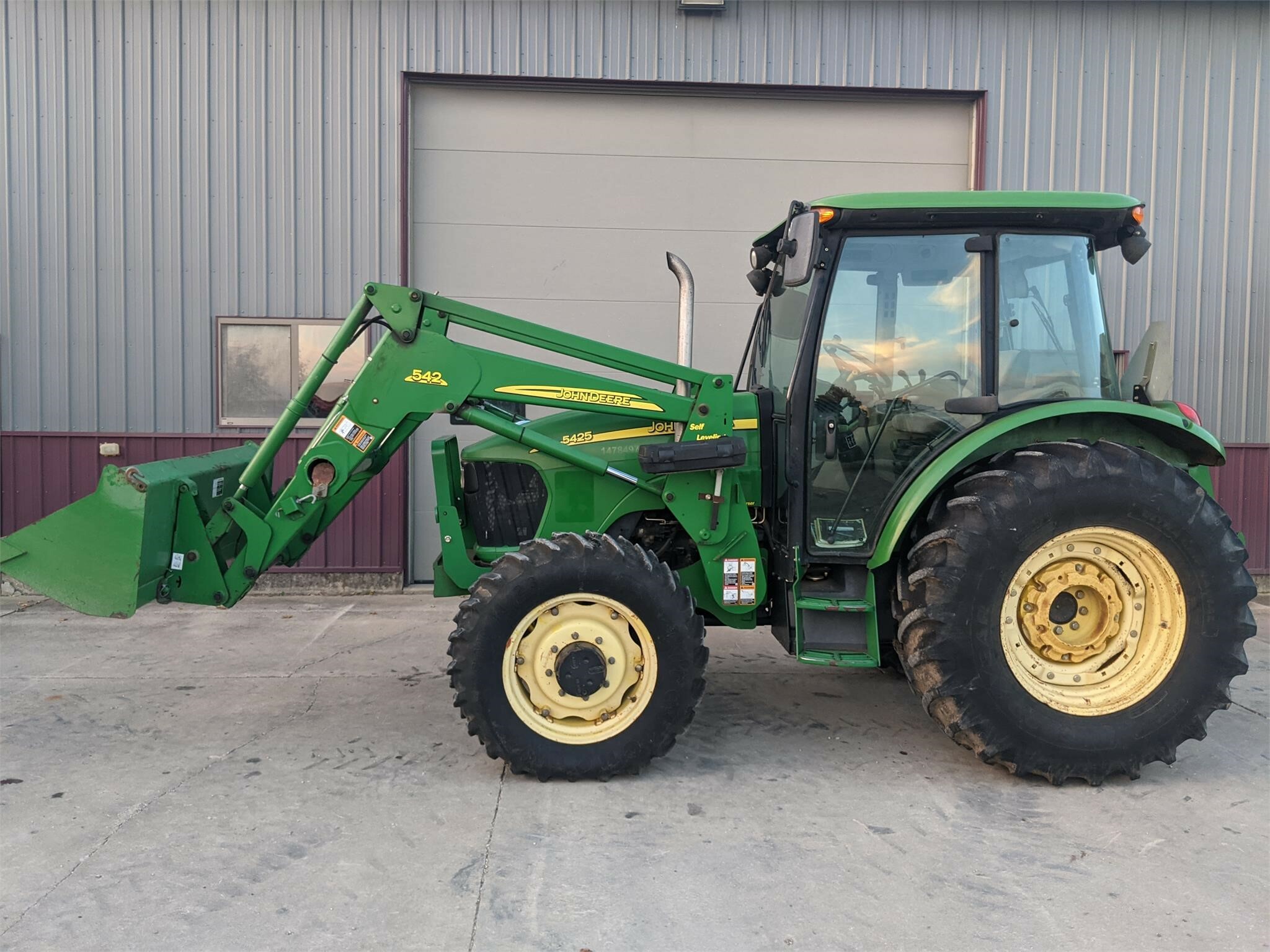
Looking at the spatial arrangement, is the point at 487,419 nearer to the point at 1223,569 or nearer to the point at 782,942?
the point at 782,942

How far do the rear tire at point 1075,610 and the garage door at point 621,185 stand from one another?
4242 mm

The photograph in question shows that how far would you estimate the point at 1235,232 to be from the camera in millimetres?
7516

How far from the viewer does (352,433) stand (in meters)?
3.94

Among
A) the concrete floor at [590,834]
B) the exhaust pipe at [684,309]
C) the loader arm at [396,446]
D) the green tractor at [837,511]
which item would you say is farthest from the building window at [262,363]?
the exhaust pipe at [684,309]

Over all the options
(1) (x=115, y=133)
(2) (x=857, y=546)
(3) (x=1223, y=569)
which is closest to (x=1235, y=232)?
(3) (x=1223, y=569)

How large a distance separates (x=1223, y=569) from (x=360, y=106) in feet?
21.3

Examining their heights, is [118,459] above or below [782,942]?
above

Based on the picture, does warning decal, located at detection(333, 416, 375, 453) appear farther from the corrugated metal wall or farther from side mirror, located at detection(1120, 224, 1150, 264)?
the corrugated metal wall

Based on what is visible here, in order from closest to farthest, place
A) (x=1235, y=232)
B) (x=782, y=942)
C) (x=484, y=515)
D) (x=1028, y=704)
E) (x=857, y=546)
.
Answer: (x=782, y=942) → (x=1028, y=704) → (x=857, y=546) → (x=484, y=515) → (x=1235, y=232)

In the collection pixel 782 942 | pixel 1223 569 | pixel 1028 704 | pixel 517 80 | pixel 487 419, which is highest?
pixel 517 80

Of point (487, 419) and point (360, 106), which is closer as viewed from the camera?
point (487, 419)

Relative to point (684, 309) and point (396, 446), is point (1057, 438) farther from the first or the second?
point (396, 446)

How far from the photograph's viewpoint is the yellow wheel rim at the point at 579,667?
144 inches

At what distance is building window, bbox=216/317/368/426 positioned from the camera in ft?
23.4
